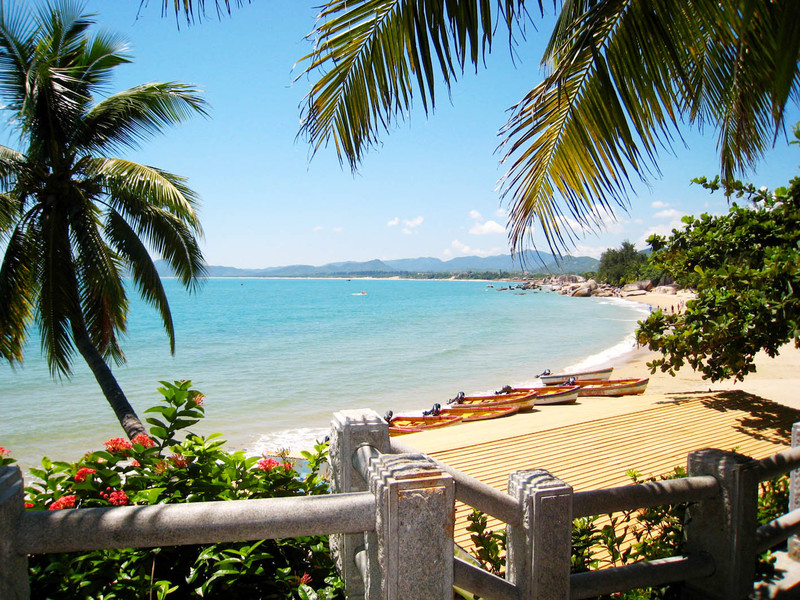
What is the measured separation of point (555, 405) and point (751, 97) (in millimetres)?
13183

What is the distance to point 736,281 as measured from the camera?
7398mm

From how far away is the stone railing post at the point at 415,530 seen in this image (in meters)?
1.82

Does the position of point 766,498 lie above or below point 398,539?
below

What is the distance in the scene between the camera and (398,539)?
5.96 feet

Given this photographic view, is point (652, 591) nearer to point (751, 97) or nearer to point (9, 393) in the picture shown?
point (751, 97)

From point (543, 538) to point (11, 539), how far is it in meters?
2.00

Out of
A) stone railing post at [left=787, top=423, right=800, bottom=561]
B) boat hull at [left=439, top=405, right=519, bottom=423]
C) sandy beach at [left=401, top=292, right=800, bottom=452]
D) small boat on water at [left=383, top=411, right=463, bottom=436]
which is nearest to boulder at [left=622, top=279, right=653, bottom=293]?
sandy beach at [left=401, top=292, right=800, bottom=452]

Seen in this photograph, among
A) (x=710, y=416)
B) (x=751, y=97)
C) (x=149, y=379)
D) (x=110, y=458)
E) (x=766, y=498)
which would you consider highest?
(x=751, y=97)

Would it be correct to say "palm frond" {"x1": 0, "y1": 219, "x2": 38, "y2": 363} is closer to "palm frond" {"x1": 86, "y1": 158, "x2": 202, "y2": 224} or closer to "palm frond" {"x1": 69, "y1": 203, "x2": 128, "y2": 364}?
"palm frond" {"x1": 69, "y1": 203, "x2": 128, "y2": 364}

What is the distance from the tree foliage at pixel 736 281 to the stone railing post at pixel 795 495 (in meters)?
Result: 3.72

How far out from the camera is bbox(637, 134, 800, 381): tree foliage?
22.4ft

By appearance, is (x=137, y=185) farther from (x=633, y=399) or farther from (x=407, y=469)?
(x=633, y=399)

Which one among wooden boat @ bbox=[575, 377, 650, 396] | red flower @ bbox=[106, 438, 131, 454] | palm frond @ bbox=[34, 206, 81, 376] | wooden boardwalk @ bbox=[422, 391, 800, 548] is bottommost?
wooden boat @ bbox=[575, 377, 650, 396]

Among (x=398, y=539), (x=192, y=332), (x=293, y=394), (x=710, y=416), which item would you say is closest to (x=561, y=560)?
(x=398, y=539)
